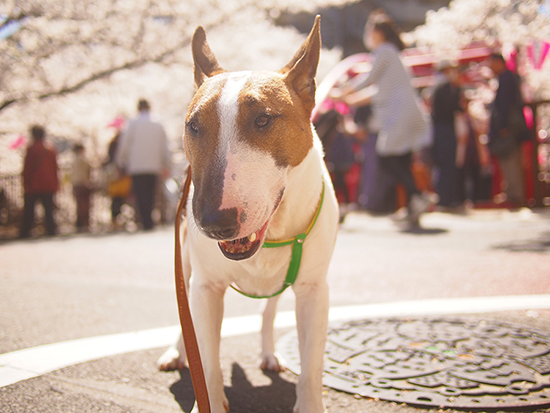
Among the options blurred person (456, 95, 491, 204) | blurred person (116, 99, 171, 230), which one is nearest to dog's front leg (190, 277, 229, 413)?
blurred person (116, 99, 171, 230)

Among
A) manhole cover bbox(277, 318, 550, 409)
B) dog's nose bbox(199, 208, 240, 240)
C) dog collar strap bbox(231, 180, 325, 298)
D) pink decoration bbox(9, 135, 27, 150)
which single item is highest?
pink decoration bbox(9, 135, 27, 150)

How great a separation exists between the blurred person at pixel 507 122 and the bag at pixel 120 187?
7.46 metres

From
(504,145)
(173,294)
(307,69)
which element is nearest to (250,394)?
(307,69)

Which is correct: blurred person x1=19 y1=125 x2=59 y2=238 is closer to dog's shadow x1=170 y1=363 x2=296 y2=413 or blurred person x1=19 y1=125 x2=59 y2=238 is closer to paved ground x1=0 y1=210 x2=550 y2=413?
paved ground x1=0 y1=210 x2=550 y2=413

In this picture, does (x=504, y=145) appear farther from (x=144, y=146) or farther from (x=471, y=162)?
(x=144, y=146)

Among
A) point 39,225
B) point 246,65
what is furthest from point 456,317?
point 246,65

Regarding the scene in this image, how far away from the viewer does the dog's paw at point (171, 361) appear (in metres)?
2.40

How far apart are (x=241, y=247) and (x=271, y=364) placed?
1001 millimetres

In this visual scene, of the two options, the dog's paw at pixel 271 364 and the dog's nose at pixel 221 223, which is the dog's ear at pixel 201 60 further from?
the dog's paw at pixel 271 364

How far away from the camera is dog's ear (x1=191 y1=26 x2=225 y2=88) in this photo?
2.06 m

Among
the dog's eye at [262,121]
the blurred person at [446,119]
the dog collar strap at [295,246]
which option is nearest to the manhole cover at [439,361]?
the dog collar strap at [295,246]

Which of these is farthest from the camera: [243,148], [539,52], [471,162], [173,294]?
[471,162]

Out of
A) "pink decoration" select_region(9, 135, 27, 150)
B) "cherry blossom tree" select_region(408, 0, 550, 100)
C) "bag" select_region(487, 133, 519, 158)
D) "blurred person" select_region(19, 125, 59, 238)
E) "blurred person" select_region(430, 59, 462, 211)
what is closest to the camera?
"bag" select_region(487, 133, 519, 158)

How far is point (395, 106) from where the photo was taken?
22.7 feet
